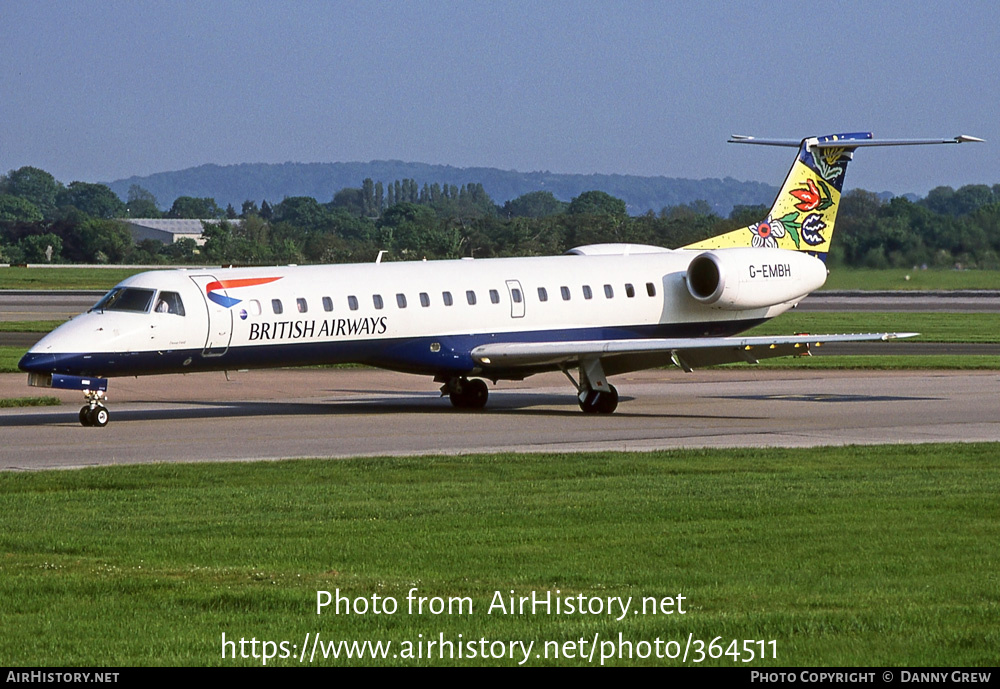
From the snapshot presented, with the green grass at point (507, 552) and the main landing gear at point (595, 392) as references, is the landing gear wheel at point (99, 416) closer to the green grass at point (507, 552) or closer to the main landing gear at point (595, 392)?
the green grass at point (507, 552)

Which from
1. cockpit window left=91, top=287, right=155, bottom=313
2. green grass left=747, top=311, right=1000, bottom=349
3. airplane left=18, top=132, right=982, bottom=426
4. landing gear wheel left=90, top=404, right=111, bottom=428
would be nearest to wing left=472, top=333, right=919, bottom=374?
airplane left=18, top=132, right=982, bottom=426

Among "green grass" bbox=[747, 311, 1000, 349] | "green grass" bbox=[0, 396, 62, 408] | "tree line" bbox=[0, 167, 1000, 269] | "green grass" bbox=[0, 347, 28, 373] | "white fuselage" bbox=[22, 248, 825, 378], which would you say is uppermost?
"tree line" bbox=[0, 167, 1000, 269]

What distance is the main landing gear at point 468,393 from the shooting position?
28.4 m

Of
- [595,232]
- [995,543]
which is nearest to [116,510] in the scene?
[995,543]

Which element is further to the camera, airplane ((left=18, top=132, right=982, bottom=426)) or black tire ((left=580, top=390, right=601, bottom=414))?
black tire ((left=580, top=390, right=601, bottom=414))

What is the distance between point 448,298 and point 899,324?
3342 cm

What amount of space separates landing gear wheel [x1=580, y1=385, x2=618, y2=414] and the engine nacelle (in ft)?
11.8

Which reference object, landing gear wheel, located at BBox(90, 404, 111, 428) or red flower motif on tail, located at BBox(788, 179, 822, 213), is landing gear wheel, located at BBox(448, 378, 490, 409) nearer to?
landing gear wheel, located at BBox(90, 404, 111, 428)

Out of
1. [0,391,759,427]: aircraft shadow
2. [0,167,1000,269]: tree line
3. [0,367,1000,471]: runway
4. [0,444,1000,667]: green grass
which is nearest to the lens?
[0,444,1000,667]: green grass

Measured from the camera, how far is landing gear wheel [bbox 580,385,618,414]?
2738 cm

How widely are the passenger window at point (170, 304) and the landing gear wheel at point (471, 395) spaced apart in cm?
622

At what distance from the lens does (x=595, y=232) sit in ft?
268

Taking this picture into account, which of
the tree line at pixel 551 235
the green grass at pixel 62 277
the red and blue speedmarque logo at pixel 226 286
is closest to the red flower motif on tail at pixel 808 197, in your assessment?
the red and blue speedmarque logo at pixel 226 286

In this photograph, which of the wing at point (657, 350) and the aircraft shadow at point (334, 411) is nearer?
the aircraft shadow at point (334, 411)
